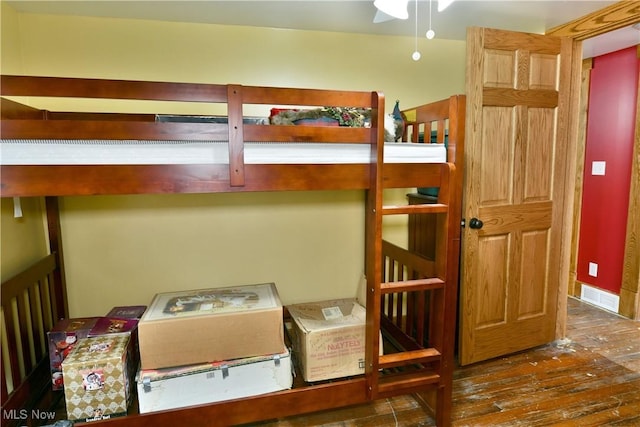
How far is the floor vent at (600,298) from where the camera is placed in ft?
9.95

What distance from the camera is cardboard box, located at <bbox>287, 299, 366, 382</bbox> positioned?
184 cm

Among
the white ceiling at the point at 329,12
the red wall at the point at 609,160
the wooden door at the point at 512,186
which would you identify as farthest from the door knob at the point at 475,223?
the red wall at the point at 609,160

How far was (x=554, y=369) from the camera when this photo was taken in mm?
2252

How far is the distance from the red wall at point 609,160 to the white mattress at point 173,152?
7.93 feet

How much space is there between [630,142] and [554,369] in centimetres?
190

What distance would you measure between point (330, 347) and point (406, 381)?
1.30 feet

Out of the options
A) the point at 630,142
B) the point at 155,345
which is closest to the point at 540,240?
the point at 630,142

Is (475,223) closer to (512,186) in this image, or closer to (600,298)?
(512,186)

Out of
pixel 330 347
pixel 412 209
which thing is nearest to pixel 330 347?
pixel 330 347

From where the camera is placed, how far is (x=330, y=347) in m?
1.86

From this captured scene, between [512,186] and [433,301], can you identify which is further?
[512,186]

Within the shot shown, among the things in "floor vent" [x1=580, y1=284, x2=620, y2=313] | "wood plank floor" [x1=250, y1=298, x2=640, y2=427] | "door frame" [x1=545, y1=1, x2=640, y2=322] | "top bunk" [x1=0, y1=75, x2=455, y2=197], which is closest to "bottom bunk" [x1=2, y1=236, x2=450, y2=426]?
"wood plank floor" [x1=250, y1=298, x2=640, y2=427]

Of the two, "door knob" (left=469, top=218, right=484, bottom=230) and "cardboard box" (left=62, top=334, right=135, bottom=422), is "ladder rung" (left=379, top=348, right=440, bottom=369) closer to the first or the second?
"door knob" (left=469, top=218, right=484, bottom=230)

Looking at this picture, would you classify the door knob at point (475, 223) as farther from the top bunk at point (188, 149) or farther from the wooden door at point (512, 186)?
the top bunk at point (188, 149)
